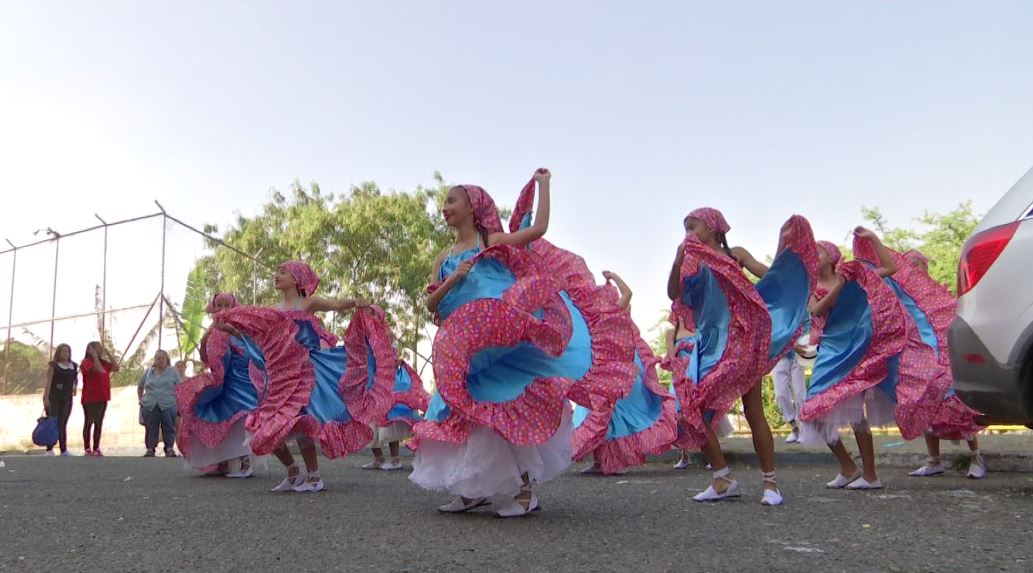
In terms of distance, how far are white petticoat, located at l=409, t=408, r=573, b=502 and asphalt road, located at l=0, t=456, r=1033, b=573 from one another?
178 mm

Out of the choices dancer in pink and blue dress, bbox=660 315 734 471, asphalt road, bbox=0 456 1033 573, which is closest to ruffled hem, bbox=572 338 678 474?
dancer in pink and blue dress, bbox=660 315 734 471

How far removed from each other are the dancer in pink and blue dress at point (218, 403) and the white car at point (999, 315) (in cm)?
623

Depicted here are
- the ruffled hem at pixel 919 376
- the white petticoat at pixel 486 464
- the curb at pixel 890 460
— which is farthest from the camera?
the curb at pixel 890 460

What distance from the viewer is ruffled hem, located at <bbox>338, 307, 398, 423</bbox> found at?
24.4 feet

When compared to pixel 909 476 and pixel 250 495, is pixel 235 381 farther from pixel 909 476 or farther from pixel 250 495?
pixel 909 476

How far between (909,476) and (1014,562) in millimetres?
4391

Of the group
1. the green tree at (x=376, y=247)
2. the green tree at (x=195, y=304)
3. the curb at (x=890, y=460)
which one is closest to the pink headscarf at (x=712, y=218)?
the curb at (x=890, y=460)

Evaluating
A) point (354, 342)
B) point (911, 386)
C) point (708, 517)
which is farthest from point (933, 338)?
point (354, 342)

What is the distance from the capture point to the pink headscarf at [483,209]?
5.23m

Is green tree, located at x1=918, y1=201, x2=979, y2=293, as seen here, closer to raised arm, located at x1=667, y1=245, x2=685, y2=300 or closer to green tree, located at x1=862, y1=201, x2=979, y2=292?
green tree, located at x1=862, y1=201, x2=979, y2=292

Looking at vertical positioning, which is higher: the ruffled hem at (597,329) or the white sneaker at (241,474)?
the ruffled hem at (597,329)

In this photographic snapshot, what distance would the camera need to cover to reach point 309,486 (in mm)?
6793

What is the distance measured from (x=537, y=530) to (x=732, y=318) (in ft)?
6.44

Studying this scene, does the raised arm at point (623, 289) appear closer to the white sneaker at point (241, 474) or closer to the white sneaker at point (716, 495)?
the white sneaker at point (716, 495)
